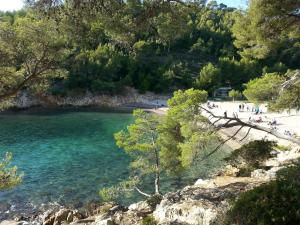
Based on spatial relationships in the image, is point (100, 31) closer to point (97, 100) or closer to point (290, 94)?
point (290, 94)

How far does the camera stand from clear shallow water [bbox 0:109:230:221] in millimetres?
22312

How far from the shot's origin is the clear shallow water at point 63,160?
22312mm

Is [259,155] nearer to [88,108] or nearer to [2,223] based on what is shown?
[2,223]

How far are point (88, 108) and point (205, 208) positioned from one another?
190 ft

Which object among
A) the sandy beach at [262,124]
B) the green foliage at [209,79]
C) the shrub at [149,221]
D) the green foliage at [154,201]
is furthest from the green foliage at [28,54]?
the green foliage at [209,79]

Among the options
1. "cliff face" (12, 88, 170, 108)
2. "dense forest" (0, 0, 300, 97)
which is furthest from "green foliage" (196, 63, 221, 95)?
"dense forest" (0, 0, 300, 97)

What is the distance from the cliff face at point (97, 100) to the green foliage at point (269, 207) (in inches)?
2325

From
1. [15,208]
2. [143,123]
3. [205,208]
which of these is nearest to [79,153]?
[15,208]

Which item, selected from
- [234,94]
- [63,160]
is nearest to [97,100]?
[234,94]

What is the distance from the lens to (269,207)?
559 centimetres

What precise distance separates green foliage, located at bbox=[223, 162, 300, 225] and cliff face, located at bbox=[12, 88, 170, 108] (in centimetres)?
5906

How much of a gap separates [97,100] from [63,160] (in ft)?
127

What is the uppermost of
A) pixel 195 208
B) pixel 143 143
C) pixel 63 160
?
pixel 195 208

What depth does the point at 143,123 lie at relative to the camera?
2041cm
